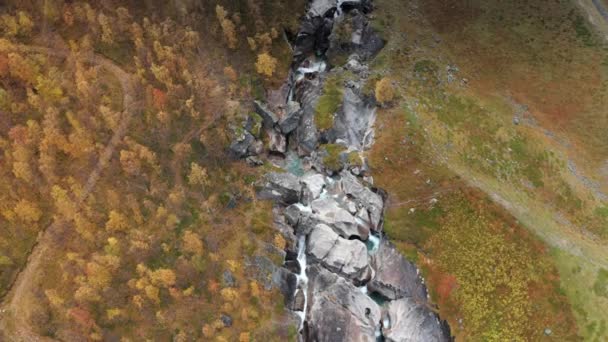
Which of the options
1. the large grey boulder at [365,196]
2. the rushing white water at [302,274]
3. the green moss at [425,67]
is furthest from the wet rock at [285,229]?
the green moss at [425,67]

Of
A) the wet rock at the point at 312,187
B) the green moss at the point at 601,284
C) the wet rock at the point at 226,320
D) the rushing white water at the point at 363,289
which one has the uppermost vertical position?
the wet rock at the point at 312,187

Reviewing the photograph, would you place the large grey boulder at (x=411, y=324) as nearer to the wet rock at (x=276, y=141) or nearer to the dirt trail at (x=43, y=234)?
the wet rock at (x=276, y=141)

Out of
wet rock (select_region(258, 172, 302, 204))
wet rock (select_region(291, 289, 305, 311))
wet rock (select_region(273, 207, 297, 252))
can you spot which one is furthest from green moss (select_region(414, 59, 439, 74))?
wet rock (select_region(291, 289, 305, 311))

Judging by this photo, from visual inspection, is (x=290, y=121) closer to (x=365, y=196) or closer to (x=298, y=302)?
(x=365, y=196)

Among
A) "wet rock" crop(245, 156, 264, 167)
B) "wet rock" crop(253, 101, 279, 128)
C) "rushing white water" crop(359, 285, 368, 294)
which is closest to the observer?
"rushing white water" crop(359, 285, 368, 294)

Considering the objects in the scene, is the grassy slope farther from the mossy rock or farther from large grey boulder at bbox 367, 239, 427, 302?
the mossy rock

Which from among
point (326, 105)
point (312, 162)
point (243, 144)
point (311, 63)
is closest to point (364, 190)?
point (312, 162)

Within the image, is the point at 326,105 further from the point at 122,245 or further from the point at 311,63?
the point at 122,245
